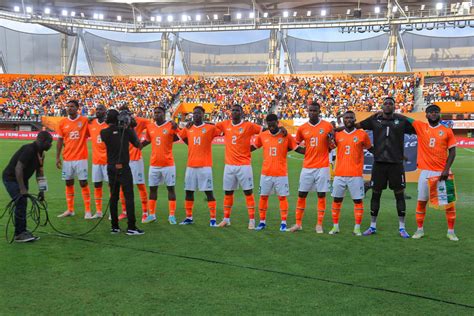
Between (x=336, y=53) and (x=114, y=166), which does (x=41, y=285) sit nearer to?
(x=114, y=166)

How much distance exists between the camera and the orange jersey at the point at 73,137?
369 inches

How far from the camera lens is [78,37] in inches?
2122

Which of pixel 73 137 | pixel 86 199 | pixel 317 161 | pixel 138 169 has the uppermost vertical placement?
pixel 73 137

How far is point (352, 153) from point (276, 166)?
129cm

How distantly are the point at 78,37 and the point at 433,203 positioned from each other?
53179mm

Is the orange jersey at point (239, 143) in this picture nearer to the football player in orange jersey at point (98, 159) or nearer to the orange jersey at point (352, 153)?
the orange jersey at point (352, 153)

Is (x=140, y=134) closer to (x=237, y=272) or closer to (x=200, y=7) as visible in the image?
(x=237, y=272)

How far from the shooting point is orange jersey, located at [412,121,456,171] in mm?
7441

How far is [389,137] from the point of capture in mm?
7578

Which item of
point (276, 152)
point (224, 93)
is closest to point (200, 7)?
point (224, 93)

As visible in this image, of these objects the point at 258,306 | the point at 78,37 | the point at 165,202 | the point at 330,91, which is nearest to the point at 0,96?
the point at 78,37

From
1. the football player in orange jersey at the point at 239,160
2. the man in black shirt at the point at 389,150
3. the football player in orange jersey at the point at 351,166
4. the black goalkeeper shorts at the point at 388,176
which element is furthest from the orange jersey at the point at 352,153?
the football player in orange jersey at the point at 239,160

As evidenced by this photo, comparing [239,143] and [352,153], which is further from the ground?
[239,143]

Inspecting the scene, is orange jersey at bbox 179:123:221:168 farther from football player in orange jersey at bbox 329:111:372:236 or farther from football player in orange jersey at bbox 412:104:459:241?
football player in orange jersey at bbox 412:104:459:241
